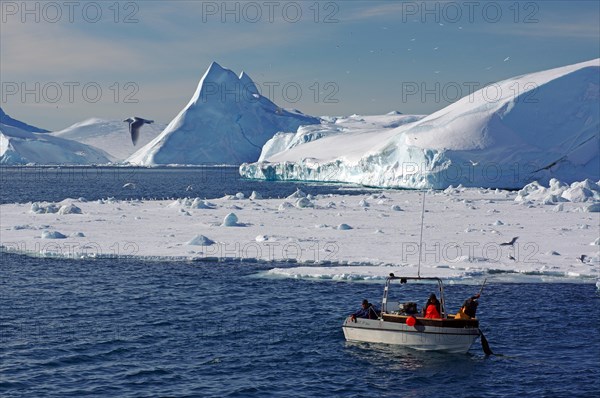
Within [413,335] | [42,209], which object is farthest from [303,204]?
[413,335]

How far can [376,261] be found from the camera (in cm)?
3319

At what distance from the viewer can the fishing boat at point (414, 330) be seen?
20.5 meters

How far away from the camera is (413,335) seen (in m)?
20.9

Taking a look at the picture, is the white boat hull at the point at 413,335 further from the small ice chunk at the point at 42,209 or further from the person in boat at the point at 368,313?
the small ice chunk at the point at 42,209

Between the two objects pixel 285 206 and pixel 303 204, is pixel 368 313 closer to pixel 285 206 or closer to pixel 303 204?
pixel 285 206

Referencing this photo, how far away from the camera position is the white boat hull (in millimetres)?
20516

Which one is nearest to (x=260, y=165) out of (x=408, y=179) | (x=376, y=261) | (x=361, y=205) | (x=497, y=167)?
(x=408, y=179)

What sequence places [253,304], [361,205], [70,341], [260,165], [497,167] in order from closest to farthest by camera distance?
[70,341] → [253,304] → [361,205] → [497,167] → [260,165]

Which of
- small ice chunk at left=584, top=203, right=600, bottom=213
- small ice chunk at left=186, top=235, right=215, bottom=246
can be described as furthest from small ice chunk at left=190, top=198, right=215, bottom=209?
small ice chunk at left=584, top=203, right=600, bottom=213

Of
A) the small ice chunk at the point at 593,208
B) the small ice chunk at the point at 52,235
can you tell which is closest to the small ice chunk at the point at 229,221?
the small ice chunk at the point at 52,235

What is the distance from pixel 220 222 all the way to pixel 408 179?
53.7 m

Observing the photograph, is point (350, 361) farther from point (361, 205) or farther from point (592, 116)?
point (592, 116)

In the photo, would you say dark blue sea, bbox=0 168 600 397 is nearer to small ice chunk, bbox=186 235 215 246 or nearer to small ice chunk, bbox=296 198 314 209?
small ice chunk, bbox=186 235 215 246

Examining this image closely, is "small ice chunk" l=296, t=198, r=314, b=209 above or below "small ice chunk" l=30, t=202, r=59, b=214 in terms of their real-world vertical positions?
above
